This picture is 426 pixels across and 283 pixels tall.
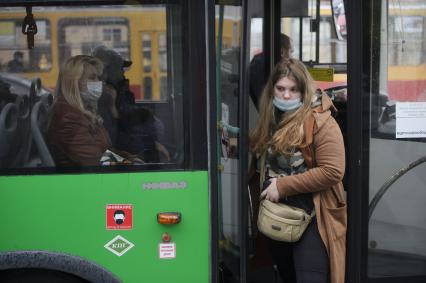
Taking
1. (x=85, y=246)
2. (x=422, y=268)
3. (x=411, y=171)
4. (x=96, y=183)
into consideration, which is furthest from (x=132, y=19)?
(x=422, y=268)

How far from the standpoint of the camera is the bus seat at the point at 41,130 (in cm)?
337

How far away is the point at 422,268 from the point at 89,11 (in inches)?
85.9

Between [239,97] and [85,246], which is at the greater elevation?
[239,97]

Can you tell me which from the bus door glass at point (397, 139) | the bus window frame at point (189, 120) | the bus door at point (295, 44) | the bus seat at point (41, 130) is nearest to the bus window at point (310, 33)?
the bus door at point (295, 44)

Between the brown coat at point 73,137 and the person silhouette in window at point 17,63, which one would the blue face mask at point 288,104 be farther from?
the person silhouette in window at point 17,63

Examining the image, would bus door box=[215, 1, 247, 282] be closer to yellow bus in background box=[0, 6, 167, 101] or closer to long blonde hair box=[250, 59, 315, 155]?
long blonde hair box=[250, 59, 315, 155]

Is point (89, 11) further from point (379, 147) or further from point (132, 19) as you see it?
point (379, 147)

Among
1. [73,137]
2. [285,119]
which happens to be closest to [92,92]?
[73,137]

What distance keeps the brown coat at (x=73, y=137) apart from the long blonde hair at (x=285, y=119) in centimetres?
78

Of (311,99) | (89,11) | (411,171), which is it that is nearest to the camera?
(89,11)

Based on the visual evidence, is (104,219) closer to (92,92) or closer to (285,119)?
(92,92)

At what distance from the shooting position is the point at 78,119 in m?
3.40

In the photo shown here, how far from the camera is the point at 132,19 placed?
333 cm

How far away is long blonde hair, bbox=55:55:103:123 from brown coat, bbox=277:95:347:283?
1.01 m
